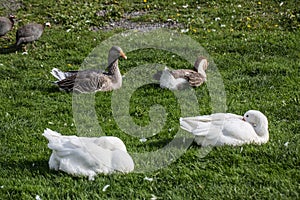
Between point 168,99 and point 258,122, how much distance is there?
234 centimetres

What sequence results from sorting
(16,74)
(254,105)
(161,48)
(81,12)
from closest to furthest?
(254,105), (16,74), (161,48), (81,12)

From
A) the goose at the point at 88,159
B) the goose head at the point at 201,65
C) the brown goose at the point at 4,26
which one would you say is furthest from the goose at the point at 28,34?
the goose at the point at 88,159

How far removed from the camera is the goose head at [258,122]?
6.55 m

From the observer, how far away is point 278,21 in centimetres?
1289

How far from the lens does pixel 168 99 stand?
8.67 m

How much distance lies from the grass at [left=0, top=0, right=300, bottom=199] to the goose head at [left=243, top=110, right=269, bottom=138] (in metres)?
0.22

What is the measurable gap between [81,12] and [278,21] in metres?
5.18

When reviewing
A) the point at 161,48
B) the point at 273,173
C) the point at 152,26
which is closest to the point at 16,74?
the point at 161,48

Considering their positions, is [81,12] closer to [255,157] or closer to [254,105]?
[254,105]

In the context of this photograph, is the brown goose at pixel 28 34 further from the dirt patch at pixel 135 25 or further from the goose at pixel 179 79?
the goose at pixel 179 79

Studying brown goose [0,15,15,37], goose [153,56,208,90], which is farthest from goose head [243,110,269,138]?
brown goose [0,15,15,37]

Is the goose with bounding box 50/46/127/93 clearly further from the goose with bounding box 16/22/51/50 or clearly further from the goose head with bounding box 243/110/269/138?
the goose head with bounding box 243/110/269/138

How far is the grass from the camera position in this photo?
226 inches

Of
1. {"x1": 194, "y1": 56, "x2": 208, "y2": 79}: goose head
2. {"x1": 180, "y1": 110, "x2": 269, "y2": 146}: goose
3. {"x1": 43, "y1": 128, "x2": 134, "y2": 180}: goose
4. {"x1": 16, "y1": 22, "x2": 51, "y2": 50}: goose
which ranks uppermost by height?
{"x1": 180, "y1": 110, "x2": 269, "y2": 146}: goose
